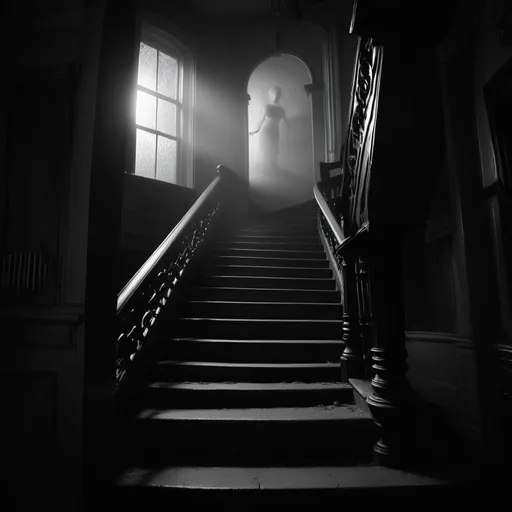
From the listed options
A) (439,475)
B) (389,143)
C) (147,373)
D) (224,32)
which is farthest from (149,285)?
(224,32)

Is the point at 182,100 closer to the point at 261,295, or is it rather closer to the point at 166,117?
the point at 166,117

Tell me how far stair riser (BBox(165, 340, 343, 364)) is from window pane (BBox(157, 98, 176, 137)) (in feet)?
17.2

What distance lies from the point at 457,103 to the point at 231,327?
2686mm

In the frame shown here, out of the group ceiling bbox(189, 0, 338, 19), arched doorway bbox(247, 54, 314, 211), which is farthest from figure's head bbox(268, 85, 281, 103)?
ceiling bbox(189, 0, 338, 19)

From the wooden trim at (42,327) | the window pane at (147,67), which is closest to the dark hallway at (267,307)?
the wooden trim at (42,327)

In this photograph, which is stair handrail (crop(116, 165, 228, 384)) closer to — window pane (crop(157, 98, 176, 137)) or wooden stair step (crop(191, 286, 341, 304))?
wooden stair step (crop(191, 286, 341, 304))

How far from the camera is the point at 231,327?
3.35 meters

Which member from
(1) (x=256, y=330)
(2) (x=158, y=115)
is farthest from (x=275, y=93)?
(1) (x=256, y=330)

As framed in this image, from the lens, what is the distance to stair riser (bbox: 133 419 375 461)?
2160 mm

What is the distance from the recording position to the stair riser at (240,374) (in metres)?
2.82

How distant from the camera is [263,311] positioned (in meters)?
3.64

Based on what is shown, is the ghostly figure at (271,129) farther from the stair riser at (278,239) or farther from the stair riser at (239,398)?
the stair riser at (239,398)

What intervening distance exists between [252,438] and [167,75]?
7.14m

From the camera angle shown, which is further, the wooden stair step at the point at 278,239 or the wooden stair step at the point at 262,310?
the wooden stair step at the point at 278,239
